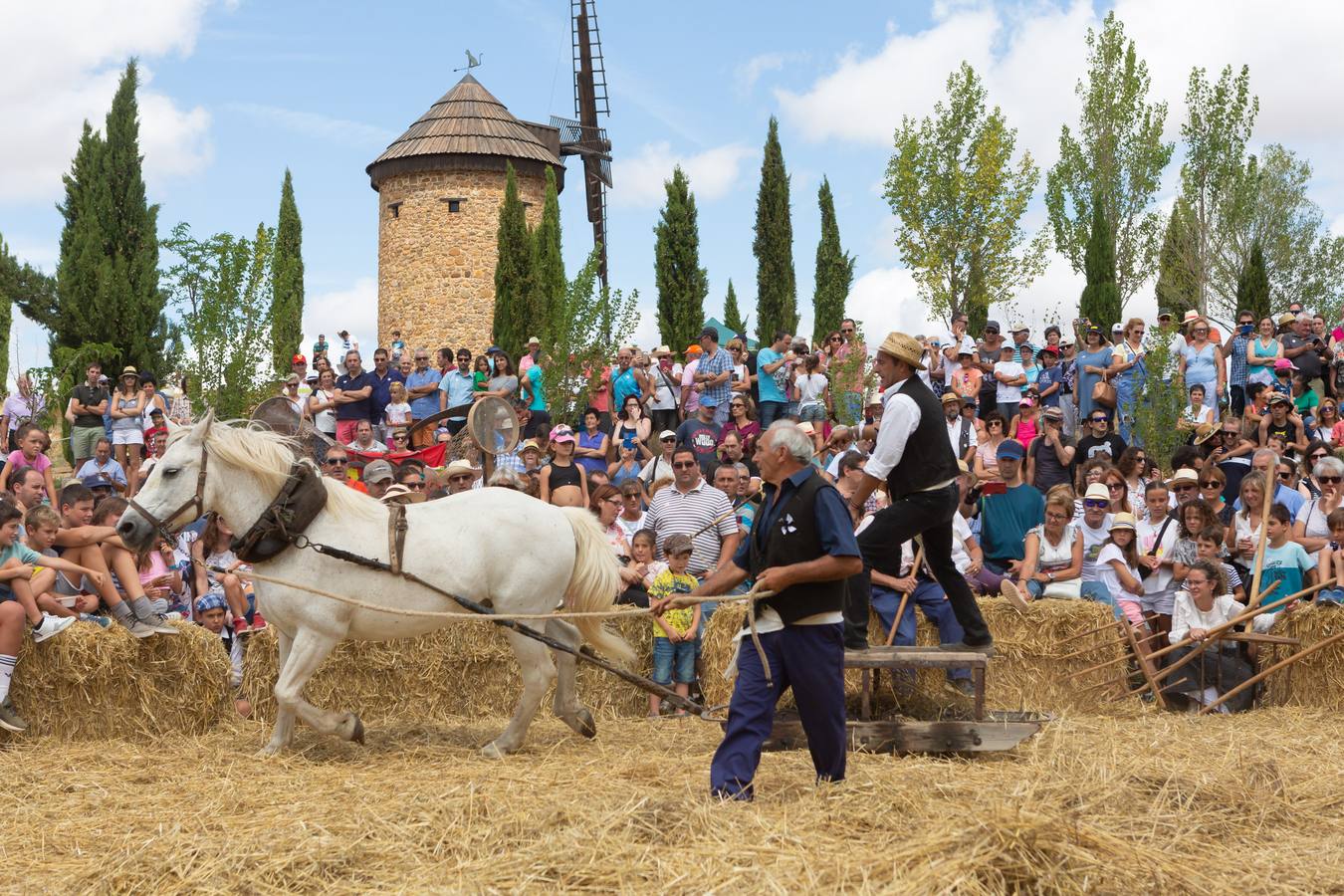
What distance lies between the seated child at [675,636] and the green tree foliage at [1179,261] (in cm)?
3185

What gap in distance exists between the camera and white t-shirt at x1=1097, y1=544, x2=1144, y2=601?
10.6 meters

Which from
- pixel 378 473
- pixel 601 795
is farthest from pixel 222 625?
pixel 601 795

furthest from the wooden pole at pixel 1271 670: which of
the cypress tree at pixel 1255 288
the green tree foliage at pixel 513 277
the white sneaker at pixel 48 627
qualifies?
the cypress tree at pixel 1255 288

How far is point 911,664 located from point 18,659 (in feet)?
18.0

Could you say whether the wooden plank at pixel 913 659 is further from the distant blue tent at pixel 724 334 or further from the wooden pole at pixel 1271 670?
the distant blue tent at pixel 724 334

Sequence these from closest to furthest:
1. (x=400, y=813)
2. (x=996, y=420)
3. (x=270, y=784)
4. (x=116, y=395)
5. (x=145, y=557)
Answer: (x=400, y=813) < (x=270, y=784) < (x=145, y=557) < (x=996, y=420) < (x=116, y=395)

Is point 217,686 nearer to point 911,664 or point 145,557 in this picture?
point 145,557

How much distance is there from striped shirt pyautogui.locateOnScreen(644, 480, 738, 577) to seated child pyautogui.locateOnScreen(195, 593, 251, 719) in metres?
3.33

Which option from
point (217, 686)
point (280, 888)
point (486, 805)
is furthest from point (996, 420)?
point (280, 888)

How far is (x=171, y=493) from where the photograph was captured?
766 centimetres

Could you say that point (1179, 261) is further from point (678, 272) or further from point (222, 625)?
point (222, 625)

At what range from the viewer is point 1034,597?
10.5m

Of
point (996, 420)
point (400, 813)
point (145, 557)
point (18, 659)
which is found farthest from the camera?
point (996, 420)

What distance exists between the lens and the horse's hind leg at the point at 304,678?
7.63 meters
